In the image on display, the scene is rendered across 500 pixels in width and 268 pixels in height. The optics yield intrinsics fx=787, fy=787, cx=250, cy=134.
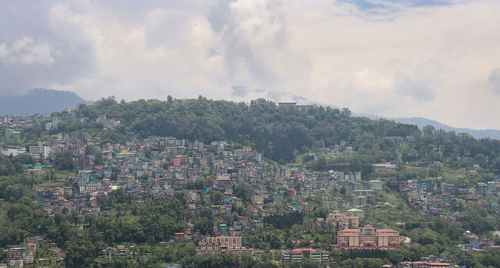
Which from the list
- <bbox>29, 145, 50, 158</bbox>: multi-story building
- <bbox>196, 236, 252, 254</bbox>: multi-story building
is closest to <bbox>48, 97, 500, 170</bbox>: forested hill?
<bbox>29, 145, 50, 158</bbox>: multi-story building

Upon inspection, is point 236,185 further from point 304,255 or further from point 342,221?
point 304,255

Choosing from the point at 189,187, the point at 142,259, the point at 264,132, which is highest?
the point at 264,132

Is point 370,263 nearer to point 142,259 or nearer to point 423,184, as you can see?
point 142,259

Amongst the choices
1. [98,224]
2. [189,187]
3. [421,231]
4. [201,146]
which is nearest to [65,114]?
[201,146]

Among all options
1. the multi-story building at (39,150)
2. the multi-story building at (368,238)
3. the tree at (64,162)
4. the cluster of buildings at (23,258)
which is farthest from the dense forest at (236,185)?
the multi-story building at (39,150)

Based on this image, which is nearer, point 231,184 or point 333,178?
point 231,184

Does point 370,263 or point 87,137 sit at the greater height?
point 87,137

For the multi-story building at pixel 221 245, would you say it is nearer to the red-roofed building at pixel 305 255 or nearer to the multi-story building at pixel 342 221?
the red-roofed building at pixel 305 255

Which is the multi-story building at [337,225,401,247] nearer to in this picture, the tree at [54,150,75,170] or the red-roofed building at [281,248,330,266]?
the red-roofed building at [281,248,330,266]
